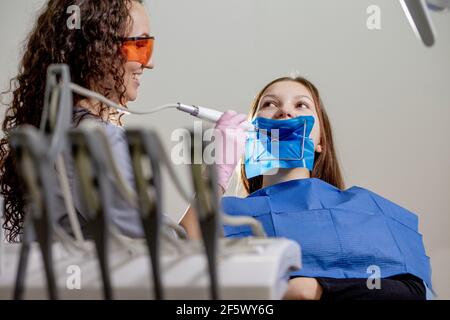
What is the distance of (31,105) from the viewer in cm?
163

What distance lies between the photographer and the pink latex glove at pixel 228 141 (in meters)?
1.53

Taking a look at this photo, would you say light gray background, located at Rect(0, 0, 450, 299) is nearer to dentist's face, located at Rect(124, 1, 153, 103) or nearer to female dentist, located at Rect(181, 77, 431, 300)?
female dentist, located at Rect(181, 77, 431, 300)

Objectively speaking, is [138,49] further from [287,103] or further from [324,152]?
[324,152]

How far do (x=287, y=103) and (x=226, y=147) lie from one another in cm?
48

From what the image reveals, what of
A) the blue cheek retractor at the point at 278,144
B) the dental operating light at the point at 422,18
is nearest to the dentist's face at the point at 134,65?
the blue cheek retractor at the point at 278,144

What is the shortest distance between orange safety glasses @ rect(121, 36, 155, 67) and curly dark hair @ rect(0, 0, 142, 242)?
2cm

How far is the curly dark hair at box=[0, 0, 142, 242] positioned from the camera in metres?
1.59

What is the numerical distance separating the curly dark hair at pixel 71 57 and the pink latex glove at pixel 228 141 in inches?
10.5

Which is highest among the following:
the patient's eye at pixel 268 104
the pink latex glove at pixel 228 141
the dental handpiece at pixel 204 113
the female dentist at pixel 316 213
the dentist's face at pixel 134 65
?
the dentist's face at pixel 134 65

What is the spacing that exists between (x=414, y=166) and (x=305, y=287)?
1.21 metres

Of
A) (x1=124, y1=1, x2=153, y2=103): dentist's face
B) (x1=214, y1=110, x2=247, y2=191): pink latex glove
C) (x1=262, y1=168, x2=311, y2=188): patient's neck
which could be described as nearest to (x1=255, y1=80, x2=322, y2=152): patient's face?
(x1=262, y1=168, x2=311, y2=188): patient's neck

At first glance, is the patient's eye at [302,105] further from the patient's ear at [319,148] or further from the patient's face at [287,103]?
the patient's ear at [319,148]

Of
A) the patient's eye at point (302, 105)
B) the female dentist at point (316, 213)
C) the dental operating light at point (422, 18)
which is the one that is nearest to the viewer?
the dental operating light at point (422, 18)

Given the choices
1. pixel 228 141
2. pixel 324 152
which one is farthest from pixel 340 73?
pixel 228 141
